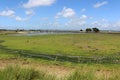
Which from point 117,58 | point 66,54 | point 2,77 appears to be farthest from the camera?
point 66,54

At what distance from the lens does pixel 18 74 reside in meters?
10.1

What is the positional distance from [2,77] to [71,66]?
8.52 meters

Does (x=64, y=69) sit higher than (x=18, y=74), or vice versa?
(x=18, y=74)

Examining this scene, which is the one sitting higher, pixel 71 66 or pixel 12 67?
pixel 12 67

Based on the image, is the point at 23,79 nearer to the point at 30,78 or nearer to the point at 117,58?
the point at 30,78

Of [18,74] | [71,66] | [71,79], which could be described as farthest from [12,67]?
[71,66]

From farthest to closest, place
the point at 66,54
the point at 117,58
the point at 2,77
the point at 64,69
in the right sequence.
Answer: the point at 66,54 → the point at 117,58 → the point at 64,69 → the point at 2,77

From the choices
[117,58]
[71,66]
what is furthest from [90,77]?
[117,58]

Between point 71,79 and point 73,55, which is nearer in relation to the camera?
point 71,79

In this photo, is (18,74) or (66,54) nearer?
(18,74)

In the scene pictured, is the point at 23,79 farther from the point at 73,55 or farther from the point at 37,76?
the point at 73,55

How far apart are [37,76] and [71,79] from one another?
1.69m

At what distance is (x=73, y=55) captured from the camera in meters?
23.7

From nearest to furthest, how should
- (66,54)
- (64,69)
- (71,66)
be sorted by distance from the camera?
(64,69) < (71,66) < (66,54)
